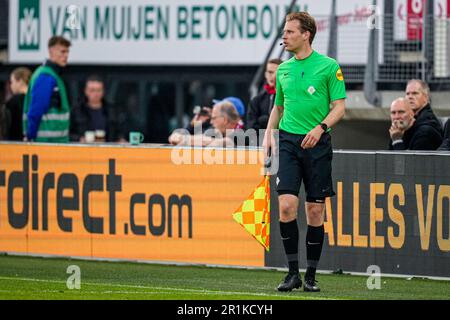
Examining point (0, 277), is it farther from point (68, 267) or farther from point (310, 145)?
point (310, 145)

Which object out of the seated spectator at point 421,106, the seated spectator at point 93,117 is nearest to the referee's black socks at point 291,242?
the seated spectator at point 421,106

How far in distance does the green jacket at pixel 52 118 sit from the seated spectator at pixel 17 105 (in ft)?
4.07

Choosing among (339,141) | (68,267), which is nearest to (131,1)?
(339,141)

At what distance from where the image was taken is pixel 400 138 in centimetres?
1316

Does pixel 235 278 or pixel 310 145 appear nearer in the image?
pixel 310 145

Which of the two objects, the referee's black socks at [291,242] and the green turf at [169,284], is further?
the referee's black socks at [291,242]

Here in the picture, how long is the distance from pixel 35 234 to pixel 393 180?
389 cm

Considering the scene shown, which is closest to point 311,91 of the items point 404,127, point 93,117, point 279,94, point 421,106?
point 279,94

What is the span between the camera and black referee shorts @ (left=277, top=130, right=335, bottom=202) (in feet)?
33.9

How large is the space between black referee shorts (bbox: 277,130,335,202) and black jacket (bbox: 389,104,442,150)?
Result: 2.65m

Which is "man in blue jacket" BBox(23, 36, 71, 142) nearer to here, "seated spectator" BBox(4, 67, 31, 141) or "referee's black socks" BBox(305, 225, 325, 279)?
"seated spectator" BBox(4, 67, 31, 141)

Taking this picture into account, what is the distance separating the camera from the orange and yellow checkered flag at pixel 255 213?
1181cm

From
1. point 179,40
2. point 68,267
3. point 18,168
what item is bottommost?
point 68,267
